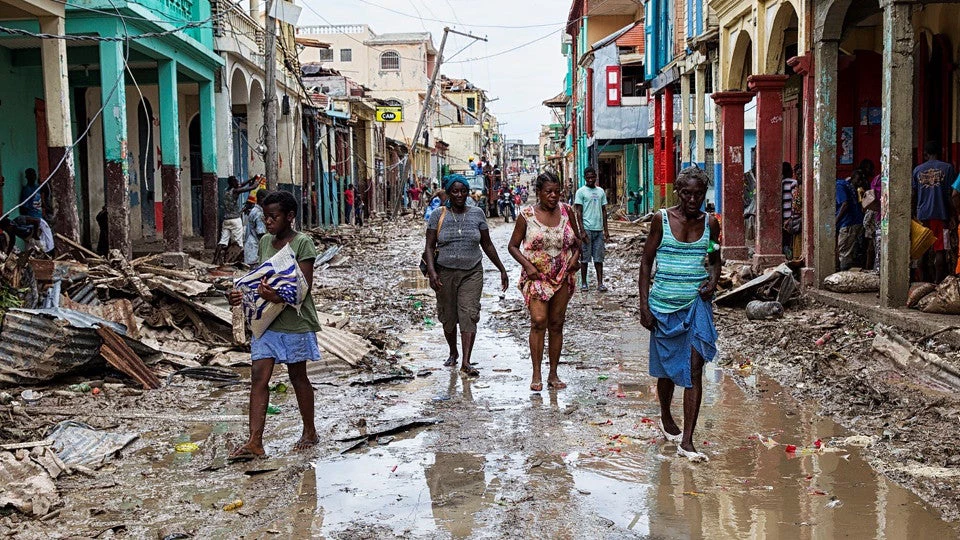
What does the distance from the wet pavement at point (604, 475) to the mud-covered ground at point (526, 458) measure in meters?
0.02

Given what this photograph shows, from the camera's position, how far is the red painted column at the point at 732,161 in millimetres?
16109

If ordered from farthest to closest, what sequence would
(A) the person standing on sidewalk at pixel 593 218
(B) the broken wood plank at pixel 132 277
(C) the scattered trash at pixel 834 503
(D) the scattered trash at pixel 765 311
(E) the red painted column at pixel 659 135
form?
(E) the red painted column at pixel 659 135 → (A) the person standing on sidewalk at pixel 593 218 → (D) the scattered trash at pixel 765 311 → (B) the broken wood plank at pixel 132 277 → (C) the scattered trash at pixel 834 503

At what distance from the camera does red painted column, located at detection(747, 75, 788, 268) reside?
1429 centimetres

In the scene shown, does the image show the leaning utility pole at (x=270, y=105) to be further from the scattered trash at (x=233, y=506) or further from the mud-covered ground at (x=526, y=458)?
the scattered trash at (x=233, y=506)

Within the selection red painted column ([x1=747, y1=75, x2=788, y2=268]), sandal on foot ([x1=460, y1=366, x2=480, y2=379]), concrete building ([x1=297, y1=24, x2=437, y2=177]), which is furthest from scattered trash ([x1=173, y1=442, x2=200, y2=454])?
concrete building ([x1=297, y1=24, x2=437, y2=177])

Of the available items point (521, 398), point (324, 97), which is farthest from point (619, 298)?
point (324, 97)

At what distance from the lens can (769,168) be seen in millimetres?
14398

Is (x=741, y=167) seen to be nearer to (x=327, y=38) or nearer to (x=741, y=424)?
(x=741, y=424)

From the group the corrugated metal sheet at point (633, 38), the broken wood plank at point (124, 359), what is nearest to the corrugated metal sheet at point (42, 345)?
the broken wood plank at point (124, 359)

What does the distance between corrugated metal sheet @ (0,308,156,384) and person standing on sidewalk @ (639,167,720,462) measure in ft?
14.9

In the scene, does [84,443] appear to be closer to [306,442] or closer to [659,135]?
[306,442]

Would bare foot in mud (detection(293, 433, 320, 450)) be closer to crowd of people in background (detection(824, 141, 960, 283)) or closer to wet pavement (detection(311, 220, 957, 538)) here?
wet pavement (detection(311, 220, 957, 538))

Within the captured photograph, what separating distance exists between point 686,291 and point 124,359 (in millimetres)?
4627

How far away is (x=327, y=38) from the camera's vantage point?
67.1 meters
